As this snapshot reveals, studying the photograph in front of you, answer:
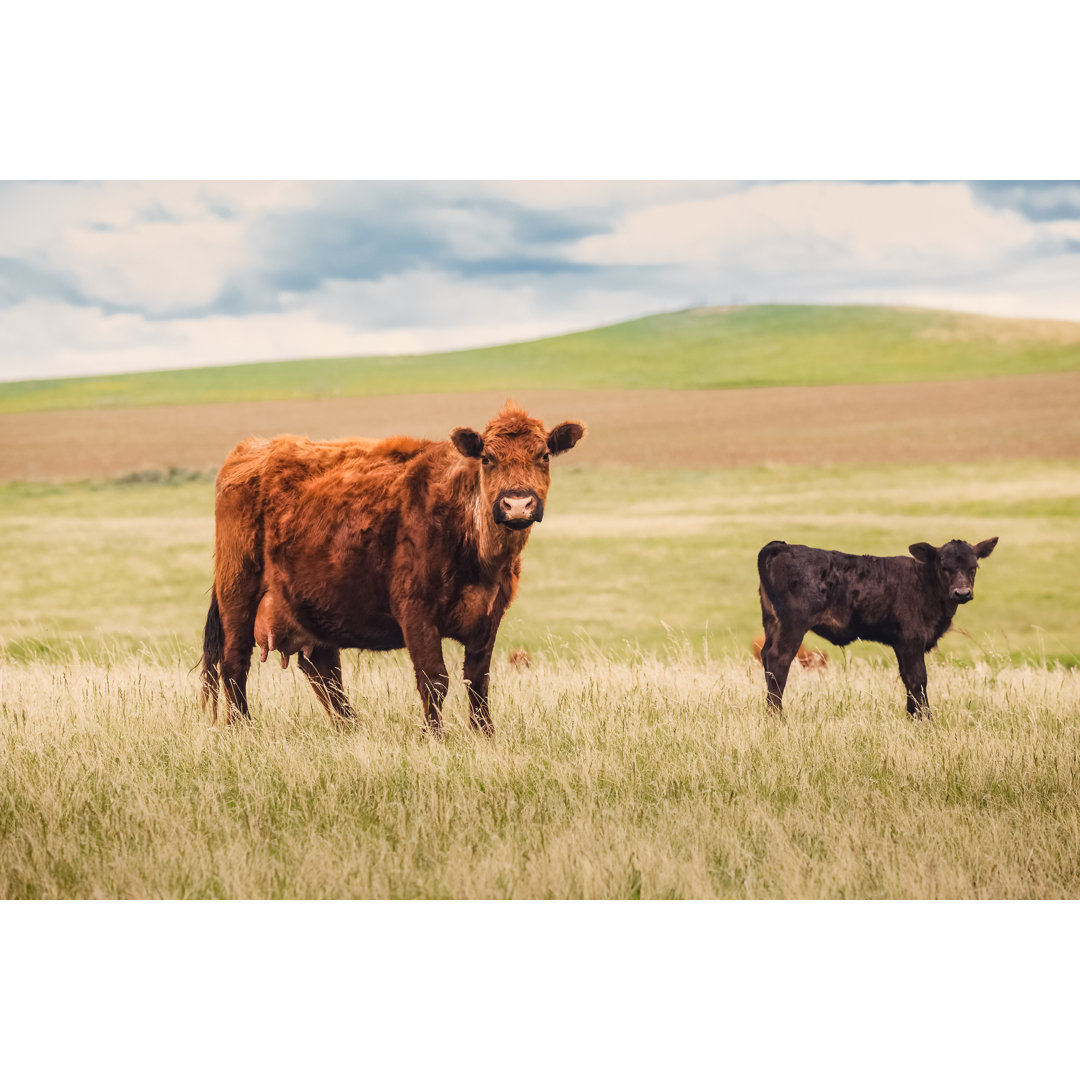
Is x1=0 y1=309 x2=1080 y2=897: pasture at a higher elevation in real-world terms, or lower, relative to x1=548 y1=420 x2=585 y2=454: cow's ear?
lower

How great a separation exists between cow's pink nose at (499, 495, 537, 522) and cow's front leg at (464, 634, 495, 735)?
3.31 ft

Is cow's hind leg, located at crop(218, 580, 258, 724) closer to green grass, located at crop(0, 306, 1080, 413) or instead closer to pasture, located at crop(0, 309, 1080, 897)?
pasture, located at crop(0, 309, 1080, 897)

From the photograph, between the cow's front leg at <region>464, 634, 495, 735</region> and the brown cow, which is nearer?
the brown cow

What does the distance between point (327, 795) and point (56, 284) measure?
4.55 m

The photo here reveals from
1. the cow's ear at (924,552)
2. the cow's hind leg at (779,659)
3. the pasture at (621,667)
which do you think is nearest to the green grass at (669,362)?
the pasture at (621,667)

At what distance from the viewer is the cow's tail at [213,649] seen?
20.2 ft

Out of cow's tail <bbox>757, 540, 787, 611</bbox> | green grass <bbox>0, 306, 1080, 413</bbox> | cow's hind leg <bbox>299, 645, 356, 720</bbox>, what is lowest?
cow's hind leg <bbox>299, 645, 356, 720</bbox>

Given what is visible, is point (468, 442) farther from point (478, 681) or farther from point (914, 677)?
point (914, 677)

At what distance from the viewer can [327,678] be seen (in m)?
6.14

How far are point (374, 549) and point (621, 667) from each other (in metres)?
2.24

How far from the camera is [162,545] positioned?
1272 cm

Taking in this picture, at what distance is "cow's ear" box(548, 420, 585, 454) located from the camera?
4816 mm

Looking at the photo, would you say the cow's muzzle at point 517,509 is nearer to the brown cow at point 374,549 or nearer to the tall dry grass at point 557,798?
the brown cow at point 374,549

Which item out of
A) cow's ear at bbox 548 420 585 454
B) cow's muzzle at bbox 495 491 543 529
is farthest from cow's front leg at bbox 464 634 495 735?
cow's ear at bbox 548 420 585 454
